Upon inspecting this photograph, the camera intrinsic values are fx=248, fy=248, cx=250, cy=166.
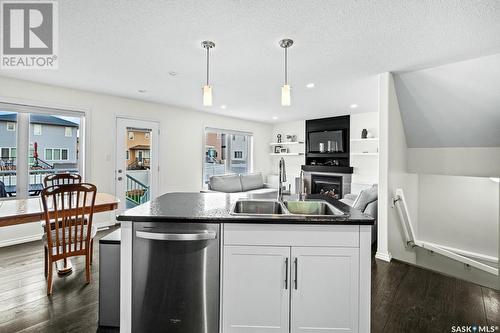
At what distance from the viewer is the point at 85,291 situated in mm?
2262

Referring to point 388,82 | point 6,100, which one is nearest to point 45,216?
point 6,100

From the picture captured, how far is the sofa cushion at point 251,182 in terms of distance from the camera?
6105 millimetres

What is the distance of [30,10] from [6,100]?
214cm

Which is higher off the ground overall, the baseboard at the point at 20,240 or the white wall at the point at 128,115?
the white wall at the point at 128,115

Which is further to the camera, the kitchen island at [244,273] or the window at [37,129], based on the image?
the window at [37,129]

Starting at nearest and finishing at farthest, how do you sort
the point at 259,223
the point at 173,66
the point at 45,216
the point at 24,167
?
the point at 259,223 → the point at 45,216 → the point at 173,66 → the point at 24,167

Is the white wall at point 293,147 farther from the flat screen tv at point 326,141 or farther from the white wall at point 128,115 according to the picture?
the white wall at point 128,115

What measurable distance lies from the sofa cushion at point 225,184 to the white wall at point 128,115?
0.44m

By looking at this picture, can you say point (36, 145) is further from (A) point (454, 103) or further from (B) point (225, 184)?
(A) point (454, 103)

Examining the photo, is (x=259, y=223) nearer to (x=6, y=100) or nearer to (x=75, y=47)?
(x=75, y=47)

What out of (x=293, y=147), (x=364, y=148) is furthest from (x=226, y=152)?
(x=364, y=148)

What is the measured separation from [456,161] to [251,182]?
4.02m

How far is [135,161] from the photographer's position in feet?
15.4

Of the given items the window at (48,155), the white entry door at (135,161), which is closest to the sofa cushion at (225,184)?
the white entry door at (135,161)
